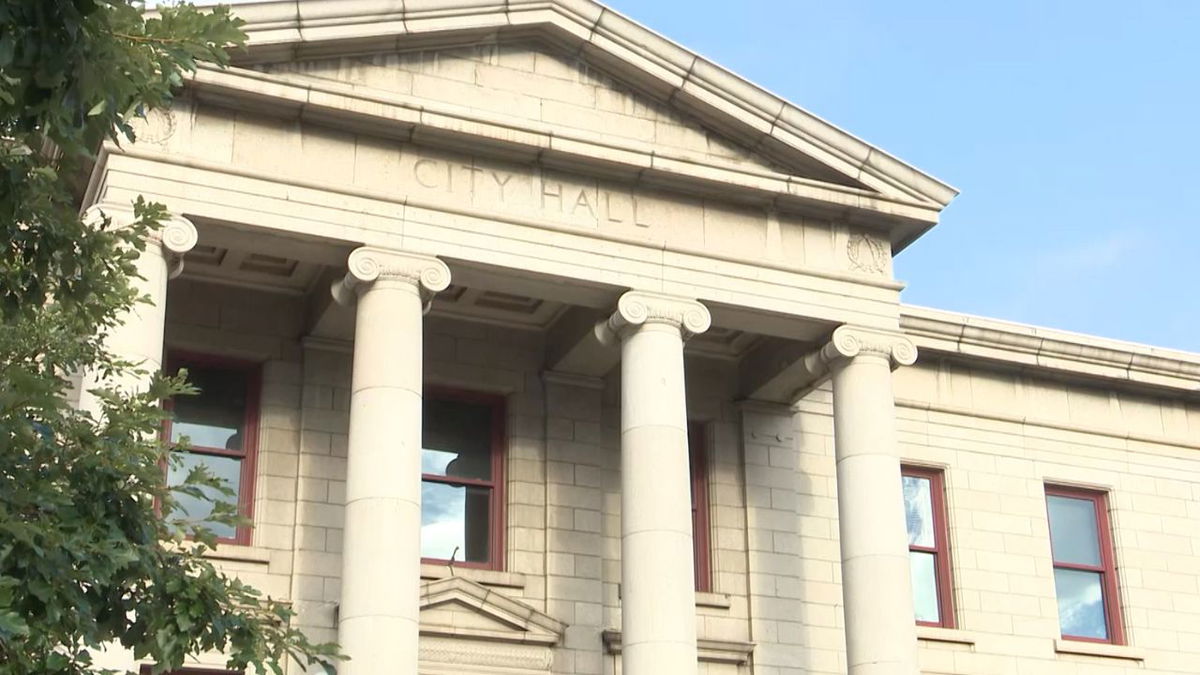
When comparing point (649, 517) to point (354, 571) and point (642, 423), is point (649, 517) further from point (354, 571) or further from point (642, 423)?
point (354, 571)

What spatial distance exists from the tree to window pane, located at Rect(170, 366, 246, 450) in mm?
10680

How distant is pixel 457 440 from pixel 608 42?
5613 mm

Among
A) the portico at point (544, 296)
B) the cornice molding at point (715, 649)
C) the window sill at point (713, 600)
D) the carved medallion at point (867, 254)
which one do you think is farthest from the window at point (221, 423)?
the carved medallion at point (867, 254)

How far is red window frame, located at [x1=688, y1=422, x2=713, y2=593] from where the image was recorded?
2381 cm

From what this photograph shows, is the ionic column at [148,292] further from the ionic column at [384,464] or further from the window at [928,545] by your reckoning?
the window at [928,545]

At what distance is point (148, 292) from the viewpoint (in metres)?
18.7

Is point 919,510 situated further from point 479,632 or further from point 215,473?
point 215,473

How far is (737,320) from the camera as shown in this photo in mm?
22453

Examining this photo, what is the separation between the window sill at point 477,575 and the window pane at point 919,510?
253 inches

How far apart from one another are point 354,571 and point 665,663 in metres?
3.60

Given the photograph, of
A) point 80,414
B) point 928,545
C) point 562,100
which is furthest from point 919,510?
point 80,414

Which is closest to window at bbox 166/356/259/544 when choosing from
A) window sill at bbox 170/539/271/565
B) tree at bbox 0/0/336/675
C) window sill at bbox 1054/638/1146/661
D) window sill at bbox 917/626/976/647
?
window sill at bbox 170/539/271/565

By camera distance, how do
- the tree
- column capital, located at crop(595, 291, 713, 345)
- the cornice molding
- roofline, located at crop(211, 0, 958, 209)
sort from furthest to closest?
1. the cornice molding
2. column capital, located at crop(595, 291, 713, 345)
3. roofline, located at crop(211, 0, 958, 209)
4. the tree

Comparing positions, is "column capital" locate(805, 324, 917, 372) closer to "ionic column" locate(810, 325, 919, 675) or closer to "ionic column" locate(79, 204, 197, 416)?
"ionic column" locate(810, 325, 919, 675)
